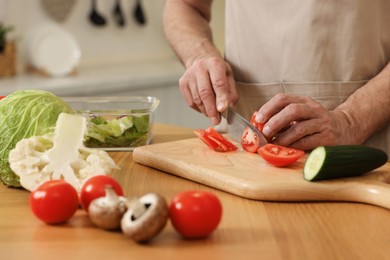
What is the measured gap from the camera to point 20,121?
1688mm

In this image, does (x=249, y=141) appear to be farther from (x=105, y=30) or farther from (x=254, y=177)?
(x=105, y=30)

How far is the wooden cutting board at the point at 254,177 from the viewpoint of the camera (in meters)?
1.58

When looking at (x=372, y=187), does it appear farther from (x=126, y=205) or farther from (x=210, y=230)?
(x=126, y=205)

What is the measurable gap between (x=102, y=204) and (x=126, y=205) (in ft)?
0.17

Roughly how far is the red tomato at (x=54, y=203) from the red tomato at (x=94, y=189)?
20 millimetres

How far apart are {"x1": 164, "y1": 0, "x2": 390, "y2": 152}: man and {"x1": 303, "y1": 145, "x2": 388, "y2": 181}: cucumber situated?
Result: 250 millimetres

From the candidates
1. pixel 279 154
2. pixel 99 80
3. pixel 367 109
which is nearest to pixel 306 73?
pixel 367 109

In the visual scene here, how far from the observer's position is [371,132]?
2.04 m

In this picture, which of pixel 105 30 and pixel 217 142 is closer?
pixel 217 142

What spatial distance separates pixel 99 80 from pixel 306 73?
6.20ft

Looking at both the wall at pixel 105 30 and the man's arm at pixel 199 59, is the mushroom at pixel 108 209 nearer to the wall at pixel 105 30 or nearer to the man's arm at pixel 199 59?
the man's arm at pixel 199 59

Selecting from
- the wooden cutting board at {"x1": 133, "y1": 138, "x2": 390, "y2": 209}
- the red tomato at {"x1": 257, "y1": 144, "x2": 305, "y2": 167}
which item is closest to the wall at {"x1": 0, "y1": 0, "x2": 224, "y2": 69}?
the wooden cutting board at {"x1": 133, "y1": 138, "x2": 390, "y2": 209}

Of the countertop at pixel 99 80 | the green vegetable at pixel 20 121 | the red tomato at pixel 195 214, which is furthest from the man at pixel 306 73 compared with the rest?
the countertop at pixel 99 80

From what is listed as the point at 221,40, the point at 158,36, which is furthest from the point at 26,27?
the point at 221,40
